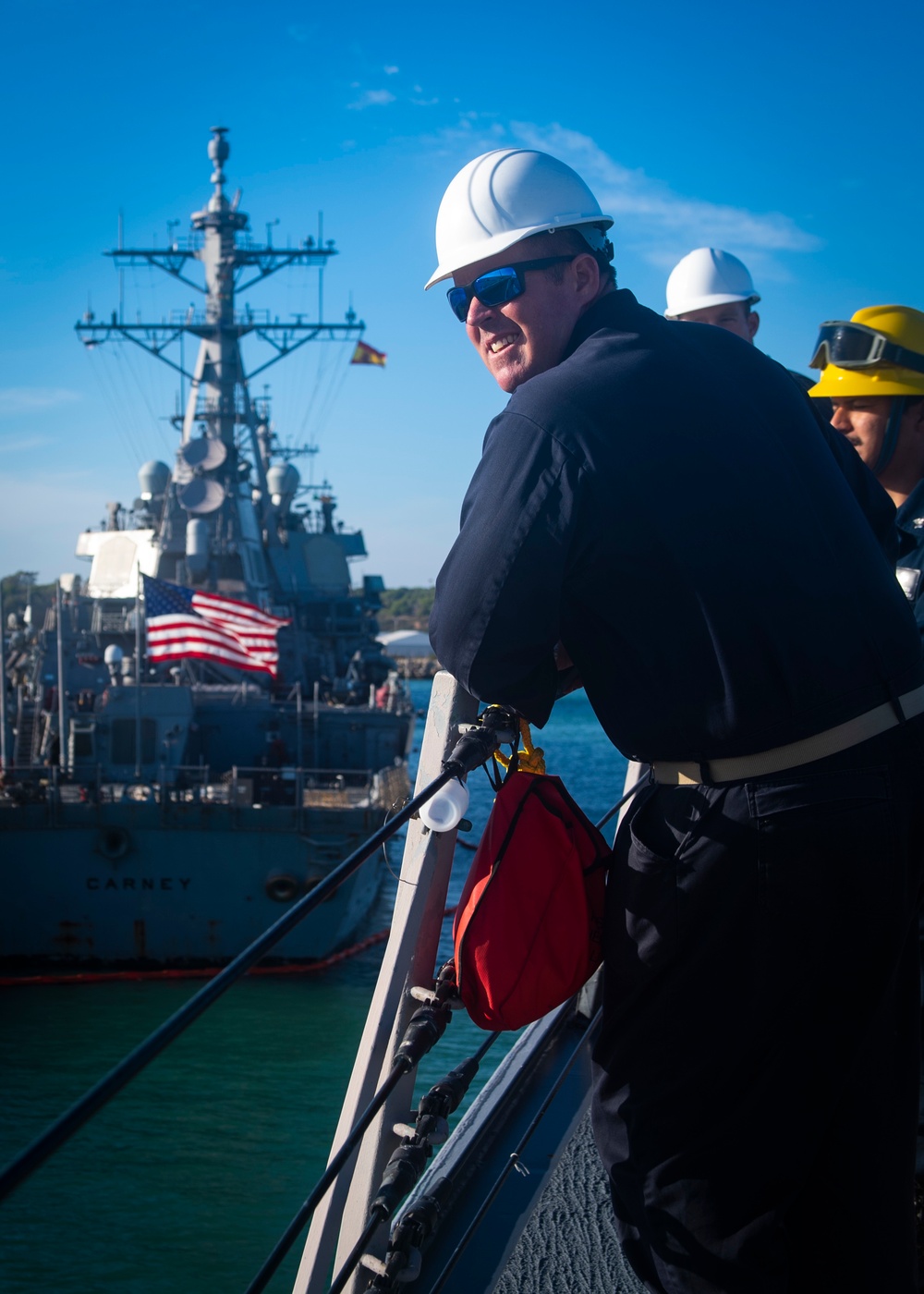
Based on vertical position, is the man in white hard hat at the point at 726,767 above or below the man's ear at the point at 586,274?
below

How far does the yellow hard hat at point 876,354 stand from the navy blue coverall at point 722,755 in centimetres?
130

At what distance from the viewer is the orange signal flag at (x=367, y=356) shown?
114ft

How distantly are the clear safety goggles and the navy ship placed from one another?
1389 centimetres

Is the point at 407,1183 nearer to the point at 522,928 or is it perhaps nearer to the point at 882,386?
the point at 522,928

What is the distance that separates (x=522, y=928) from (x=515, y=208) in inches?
44.4

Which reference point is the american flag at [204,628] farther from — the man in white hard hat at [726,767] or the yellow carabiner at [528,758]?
the man in white hard hat at [726,767]

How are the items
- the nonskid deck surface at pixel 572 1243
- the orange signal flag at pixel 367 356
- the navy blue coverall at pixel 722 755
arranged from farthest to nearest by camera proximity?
the orange signal flag at pixel 367 356
the nonskid deck surface at pixel 572 1243
the navy blue coverall at pixel 722 755

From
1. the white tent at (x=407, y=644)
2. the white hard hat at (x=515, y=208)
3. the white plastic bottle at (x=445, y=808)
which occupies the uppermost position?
the white tent at (x=407, y=644)

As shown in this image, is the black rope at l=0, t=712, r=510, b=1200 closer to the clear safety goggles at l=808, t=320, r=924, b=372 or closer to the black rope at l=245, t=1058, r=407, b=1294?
the black rope at l=245, t=1058, r=407, b=1294

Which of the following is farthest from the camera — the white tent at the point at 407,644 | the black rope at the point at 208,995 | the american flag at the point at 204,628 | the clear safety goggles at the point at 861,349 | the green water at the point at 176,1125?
the white tent at the point at 407,644

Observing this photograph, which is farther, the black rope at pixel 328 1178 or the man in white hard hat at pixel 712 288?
the man in white hard hat at pixel 712 288

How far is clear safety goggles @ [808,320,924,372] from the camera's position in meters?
2.60

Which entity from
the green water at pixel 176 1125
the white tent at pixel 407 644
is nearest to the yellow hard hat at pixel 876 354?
the green water at pixel 176 1125

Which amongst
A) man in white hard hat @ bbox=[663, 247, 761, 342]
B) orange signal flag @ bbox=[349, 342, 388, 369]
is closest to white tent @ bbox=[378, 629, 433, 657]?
orange signal flag @ bbox=[349, 342, 388, 369]
